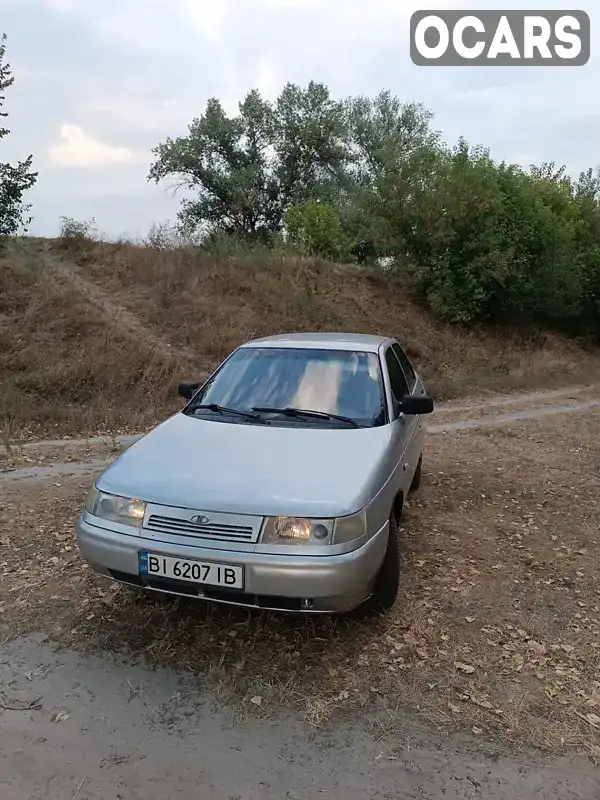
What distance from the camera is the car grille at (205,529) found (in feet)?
9.68

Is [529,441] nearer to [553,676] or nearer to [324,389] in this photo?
A: [324,389]

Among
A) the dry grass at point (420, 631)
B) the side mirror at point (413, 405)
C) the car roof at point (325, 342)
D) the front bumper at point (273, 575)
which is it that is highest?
the car roof at point (325, 342)

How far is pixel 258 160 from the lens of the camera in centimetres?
2716

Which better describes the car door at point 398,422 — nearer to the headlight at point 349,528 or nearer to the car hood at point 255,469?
the car hood at point 255,469

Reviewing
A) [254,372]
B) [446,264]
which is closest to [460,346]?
[446,264]

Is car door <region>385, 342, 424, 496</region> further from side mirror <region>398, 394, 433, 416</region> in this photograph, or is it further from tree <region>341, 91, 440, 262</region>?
tree <region>341, 91, 440, 262</region>

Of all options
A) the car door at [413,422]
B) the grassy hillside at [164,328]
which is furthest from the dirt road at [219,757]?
the grassy hillside at [164,328]

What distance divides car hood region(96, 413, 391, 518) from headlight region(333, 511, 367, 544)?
4 cm

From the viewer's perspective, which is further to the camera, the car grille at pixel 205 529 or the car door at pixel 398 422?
the car door at pixel 398 422

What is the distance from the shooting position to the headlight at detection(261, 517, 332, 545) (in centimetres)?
294

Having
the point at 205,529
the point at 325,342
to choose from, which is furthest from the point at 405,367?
the point at 205,529

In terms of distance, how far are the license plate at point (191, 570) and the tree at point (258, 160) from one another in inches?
935

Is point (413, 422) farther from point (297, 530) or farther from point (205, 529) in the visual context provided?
point (205, 529)

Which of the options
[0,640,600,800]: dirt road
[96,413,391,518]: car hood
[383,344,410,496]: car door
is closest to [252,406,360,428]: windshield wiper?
[96,413,391,518]: car hood
